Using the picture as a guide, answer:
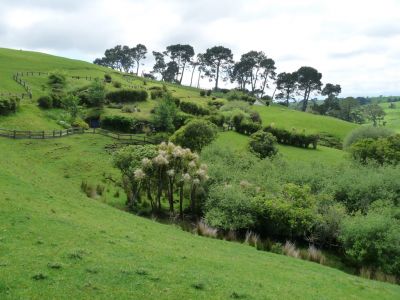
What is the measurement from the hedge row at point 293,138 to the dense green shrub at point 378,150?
690 inches

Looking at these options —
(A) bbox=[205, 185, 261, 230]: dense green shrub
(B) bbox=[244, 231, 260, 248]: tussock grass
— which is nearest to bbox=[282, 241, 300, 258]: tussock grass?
(B) bbox=[244, 231, 260, 248]: tussock grass

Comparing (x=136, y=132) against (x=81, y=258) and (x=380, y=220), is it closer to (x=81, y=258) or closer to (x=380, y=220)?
(x=380, y=220)

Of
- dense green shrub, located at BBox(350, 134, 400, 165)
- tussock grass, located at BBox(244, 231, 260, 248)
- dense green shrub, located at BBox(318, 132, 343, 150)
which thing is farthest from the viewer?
dense green shrub, located at BBox(318, 132, 343, 150)

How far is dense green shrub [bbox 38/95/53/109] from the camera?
71125 mm

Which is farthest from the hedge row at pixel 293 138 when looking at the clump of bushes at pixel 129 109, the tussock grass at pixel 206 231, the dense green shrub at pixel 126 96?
the tussock grass at pixel 206 231

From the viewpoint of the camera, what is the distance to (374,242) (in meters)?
30.7

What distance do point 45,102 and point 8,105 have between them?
10.9 m

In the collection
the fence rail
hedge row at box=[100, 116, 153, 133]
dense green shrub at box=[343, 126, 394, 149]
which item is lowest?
the fence rail

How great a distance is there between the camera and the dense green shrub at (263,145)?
201 feet

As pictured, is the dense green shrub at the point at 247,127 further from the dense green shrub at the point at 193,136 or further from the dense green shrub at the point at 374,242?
the dense green shrub at the point at 374,242

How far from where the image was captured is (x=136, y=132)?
68688mm

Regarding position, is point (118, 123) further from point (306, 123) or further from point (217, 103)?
point (306, 123)

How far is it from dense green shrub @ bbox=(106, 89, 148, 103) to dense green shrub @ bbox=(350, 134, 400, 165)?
4765cm

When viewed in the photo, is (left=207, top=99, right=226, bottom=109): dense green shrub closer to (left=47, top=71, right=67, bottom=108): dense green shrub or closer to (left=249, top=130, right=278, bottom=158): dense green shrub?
(left=47, top=71, right=67, bottom=108): dense green shrub
